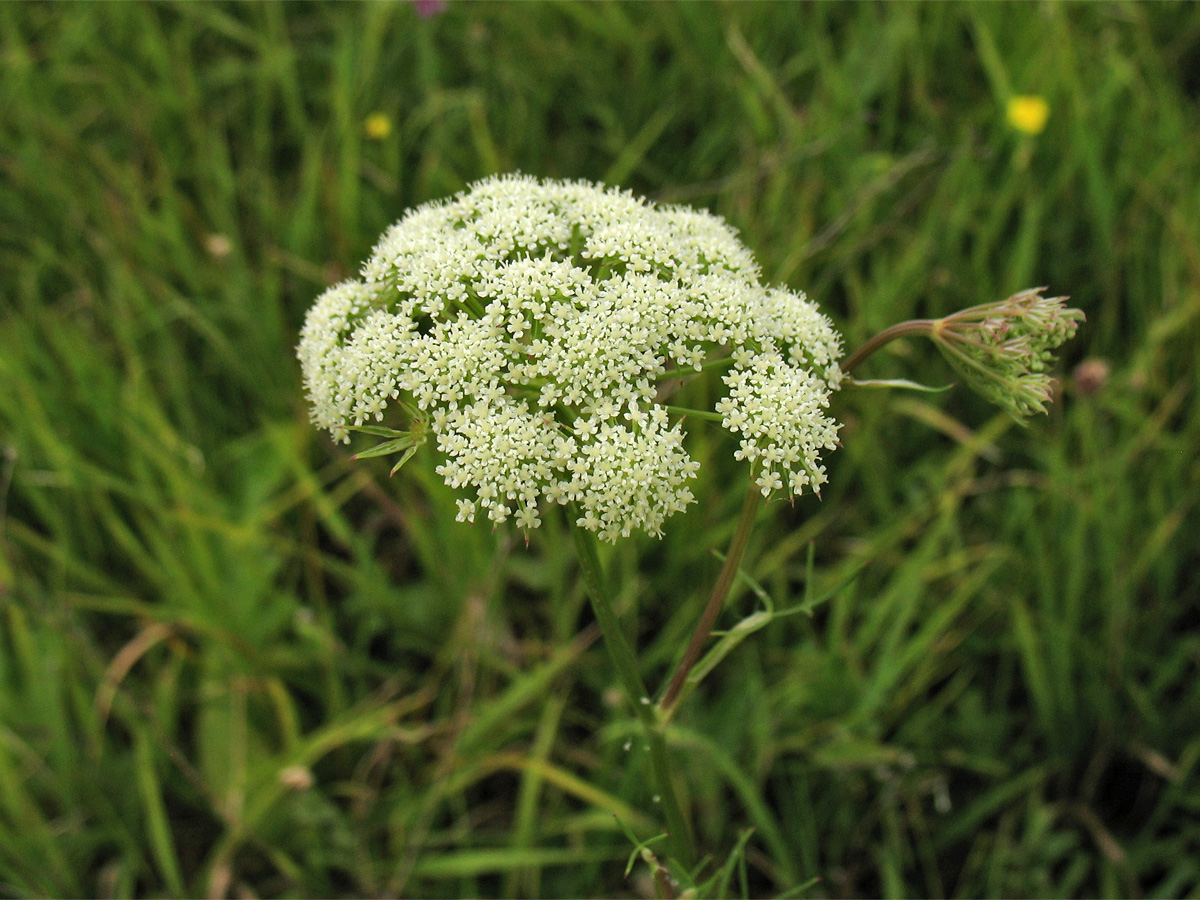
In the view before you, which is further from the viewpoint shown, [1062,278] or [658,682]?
[1062,278]

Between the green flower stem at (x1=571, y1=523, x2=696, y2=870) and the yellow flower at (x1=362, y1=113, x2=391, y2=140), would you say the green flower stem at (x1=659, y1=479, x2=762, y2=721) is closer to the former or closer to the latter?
the green flower stem at (x1=571, y1=523, x2=696, y2=870)

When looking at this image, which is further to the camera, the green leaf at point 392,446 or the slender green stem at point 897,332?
the slender green stem at point 897,332

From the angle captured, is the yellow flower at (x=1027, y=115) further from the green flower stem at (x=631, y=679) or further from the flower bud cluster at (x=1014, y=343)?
the green flower stem at (x=631, y=679)

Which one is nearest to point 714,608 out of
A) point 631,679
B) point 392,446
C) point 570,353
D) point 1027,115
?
point 631,679

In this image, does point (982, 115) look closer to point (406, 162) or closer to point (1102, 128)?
point (1102, 128)

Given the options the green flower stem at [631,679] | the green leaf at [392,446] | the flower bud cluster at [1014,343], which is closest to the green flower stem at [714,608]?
the green flower stem at [631,679]

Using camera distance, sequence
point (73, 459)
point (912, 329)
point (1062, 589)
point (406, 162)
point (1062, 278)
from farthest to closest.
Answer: point (406, 162) < point (1062, 278) < point (73, 459) < point (1062, 589) < point (912, 329)

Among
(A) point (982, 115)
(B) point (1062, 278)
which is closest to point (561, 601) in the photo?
(B) point (1062, 278)
